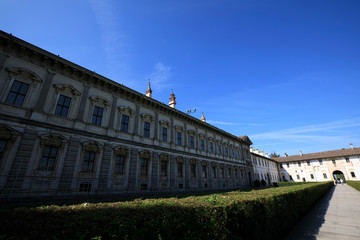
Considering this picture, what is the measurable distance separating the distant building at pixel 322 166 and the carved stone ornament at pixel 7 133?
241 ft

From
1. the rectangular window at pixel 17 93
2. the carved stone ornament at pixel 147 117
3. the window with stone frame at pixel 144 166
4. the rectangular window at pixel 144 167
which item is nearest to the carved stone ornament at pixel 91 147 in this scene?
the window with stone frame at pixel 144 166

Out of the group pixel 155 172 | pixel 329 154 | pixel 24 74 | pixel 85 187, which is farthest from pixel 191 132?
pixel 329 154

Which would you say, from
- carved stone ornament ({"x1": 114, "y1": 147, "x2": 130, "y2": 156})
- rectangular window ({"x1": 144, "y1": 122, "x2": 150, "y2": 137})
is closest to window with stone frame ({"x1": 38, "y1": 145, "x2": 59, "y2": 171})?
carved stone ornament ({"x1": 114, "y1": 147, "x2": 130, "y2": 156})

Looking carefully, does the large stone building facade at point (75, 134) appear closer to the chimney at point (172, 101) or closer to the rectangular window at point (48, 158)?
the rectangular window at point (48, 158)

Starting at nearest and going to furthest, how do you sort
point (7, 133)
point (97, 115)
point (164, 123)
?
point (7, 133), point (97, 115), point (164, 123)

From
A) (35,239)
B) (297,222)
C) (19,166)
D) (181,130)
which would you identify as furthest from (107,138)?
(297,222)

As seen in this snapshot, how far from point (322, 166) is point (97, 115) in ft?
228

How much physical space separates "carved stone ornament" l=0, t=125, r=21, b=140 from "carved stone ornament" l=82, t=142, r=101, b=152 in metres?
4.27

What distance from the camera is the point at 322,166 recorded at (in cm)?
5481

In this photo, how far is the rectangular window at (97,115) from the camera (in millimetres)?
15416

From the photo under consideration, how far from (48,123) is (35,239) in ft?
43.8

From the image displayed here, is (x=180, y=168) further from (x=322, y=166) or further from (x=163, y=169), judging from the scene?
(x=322, y=166)

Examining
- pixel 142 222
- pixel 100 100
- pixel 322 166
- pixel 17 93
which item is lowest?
pixel 142 222

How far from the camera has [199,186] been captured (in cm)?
2314
